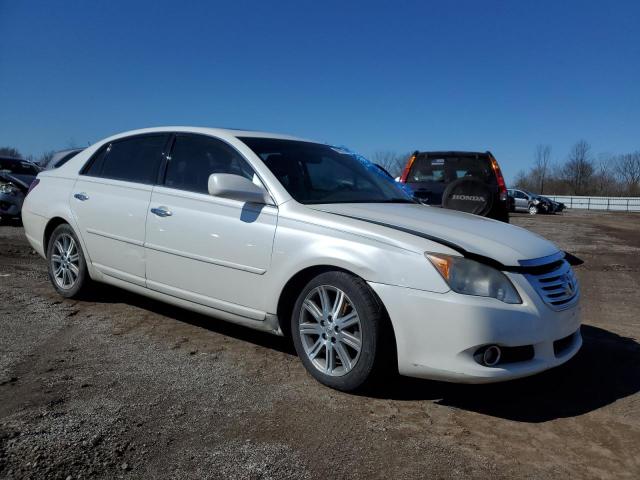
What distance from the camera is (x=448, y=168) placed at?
8.70 metres

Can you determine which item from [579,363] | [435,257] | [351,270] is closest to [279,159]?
[351,270]

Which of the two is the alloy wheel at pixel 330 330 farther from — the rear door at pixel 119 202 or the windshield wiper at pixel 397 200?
the rear door at pixel 119 202

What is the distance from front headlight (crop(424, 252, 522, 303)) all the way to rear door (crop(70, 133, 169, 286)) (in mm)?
2472

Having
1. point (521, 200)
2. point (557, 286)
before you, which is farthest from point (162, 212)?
point (521, 200)

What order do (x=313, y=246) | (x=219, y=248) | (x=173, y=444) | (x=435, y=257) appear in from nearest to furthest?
(x=173, y=444) < (x=435, y=257) < (x=313, y=246) < (x=219, y=248)

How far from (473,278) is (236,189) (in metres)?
1.60

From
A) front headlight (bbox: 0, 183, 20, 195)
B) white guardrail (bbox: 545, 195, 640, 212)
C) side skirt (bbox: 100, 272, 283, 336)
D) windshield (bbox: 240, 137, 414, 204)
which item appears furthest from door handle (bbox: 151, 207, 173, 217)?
white guardrail (bbox: 545, 195, 640, 212)

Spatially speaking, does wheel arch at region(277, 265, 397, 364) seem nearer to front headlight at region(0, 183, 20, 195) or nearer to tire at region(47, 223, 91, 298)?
tire at region(47, 223, 91, 298)

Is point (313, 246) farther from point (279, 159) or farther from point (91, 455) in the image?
point (91, 455)

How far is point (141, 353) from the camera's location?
3861 millimetres

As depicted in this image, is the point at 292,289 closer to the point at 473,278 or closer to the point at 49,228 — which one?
the point at 473,278

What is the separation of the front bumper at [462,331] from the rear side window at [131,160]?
94.5 inches

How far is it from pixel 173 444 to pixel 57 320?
2500 millimetres

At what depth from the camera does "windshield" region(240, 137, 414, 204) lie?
13.0 feet
